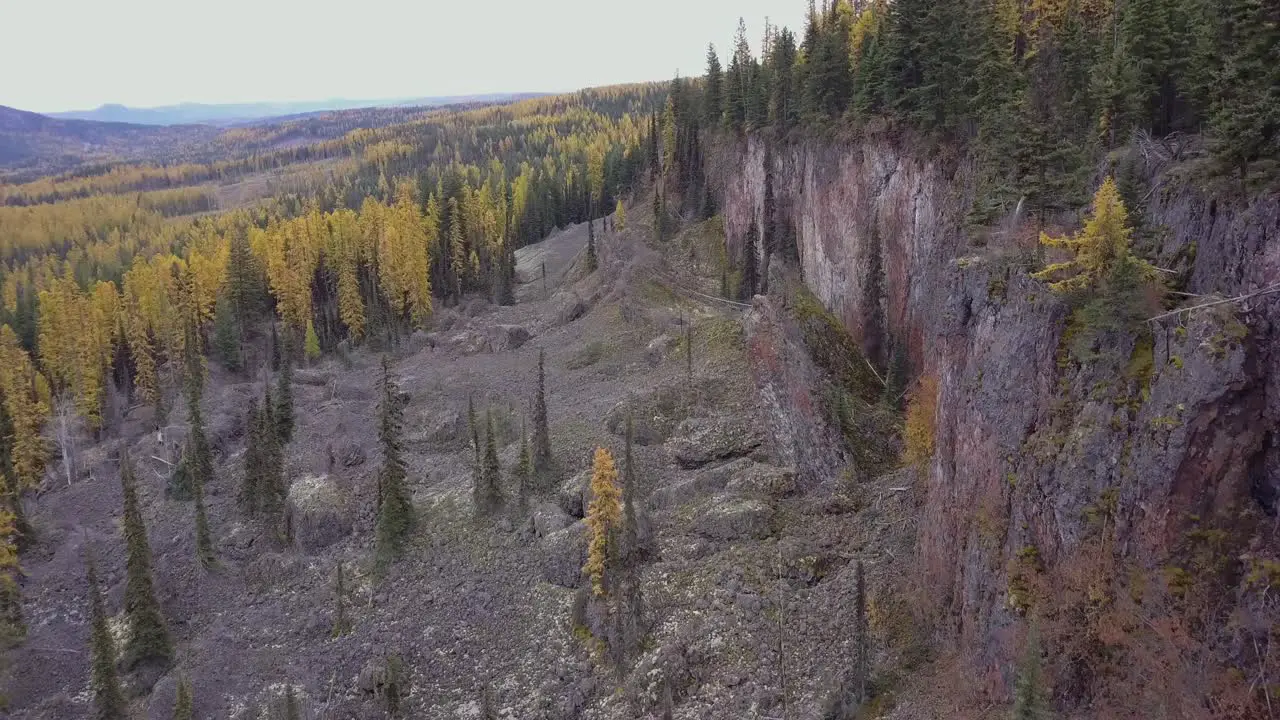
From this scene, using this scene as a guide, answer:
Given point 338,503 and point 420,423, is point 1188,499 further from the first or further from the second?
point 420,423

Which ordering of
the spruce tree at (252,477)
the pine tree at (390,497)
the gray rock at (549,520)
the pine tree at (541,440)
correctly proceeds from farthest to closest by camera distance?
1. the spruce tree at (252,477)
2. the pine tree at (541,440)
3. the pine tree at (390,497)
4. the gray rock at (549,520)

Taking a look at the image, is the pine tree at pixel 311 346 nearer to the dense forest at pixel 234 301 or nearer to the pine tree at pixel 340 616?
the dense forest at pixel 234 301

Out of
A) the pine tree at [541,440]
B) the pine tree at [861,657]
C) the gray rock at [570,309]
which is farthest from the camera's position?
the gray rock at [570,309]

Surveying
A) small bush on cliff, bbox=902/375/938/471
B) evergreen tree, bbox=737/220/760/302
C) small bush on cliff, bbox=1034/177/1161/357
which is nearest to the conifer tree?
small bush on cliff, bbox=902/375/938/471

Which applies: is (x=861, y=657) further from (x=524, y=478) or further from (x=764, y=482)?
(x=524, y=478)

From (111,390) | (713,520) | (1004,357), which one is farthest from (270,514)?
(1004,357)

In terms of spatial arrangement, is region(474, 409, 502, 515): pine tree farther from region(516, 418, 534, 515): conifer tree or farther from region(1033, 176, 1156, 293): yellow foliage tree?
region(1033, 176, 1156, 293): yellow foliage tree

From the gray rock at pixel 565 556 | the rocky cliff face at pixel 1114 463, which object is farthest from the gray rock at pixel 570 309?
the rocky cliff face at pixel 1114 463
